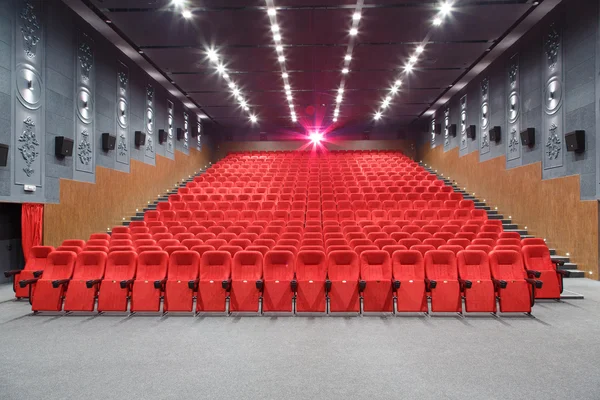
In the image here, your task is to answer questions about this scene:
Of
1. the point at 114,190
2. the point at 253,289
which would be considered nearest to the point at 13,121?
the point at 114,190

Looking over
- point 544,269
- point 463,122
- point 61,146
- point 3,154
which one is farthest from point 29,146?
point 463,122

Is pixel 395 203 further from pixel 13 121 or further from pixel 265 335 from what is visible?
pixel 13 121

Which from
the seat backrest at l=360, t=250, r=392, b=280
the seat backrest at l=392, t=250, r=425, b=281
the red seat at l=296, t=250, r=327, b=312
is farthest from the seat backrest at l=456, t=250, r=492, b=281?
the red seat at l=296, t=250, r=327, b=312

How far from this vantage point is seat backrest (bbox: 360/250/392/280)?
4.23 m

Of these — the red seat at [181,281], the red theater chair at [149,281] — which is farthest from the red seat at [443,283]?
the red theater chair at [149,281]

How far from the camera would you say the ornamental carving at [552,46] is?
281 inches

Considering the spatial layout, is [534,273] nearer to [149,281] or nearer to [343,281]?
[343,281]

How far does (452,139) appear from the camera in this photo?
12438mm

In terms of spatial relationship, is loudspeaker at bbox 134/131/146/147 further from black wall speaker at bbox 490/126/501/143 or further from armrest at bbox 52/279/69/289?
black wall speaker at bbox 490/126/501/143

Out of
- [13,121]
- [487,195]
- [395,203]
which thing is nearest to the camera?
[13,121]

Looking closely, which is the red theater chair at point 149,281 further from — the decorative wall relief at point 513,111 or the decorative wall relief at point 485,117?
the decorative wall relief at point 485,117

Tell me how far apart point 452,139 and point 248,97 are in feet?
21.7

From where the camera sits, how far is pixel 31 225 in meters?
6.07

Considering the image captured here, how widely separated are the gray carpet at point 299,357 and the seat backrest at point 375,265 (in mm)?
479
